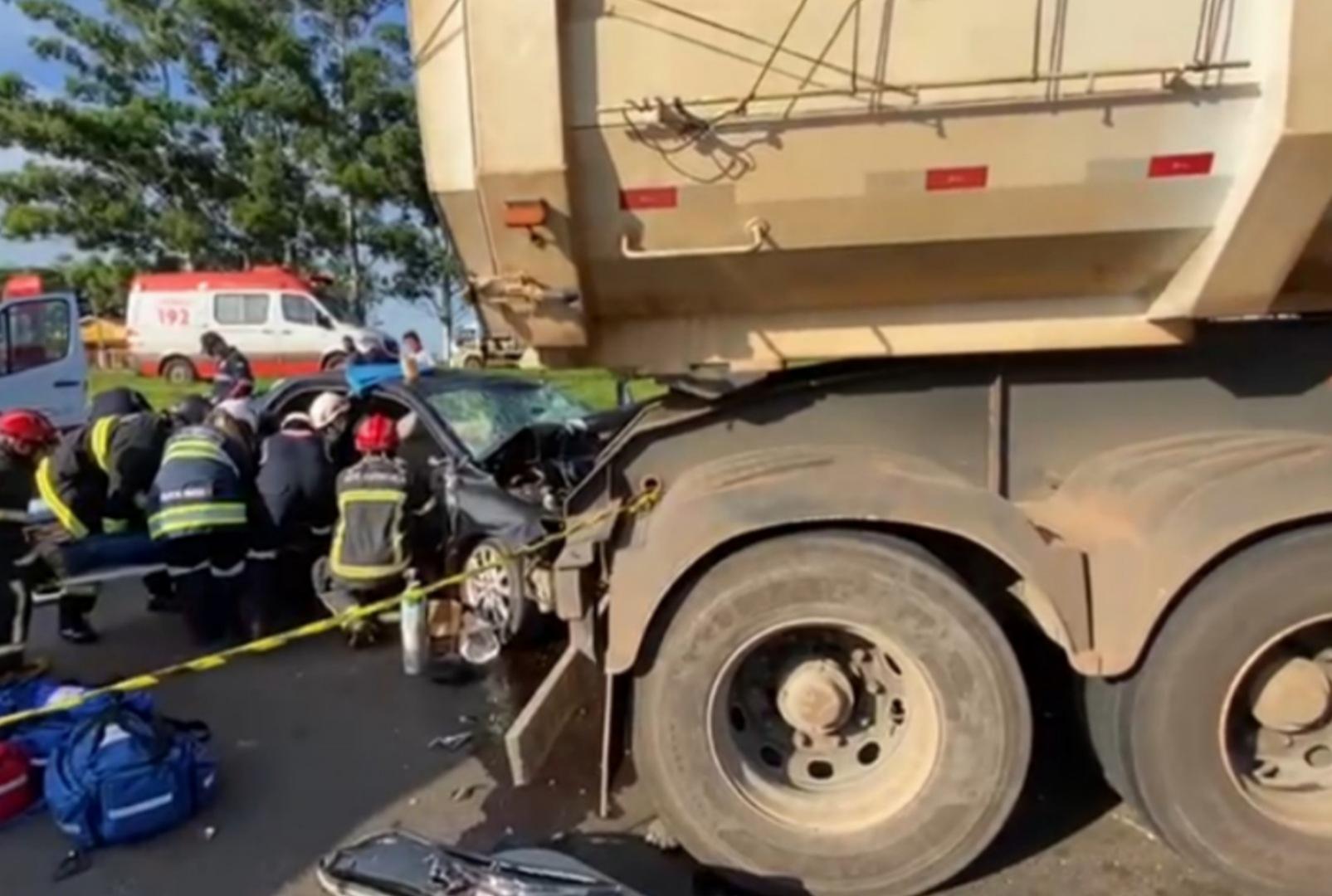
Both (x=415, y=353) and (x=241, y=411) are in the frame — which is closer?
(x=241, y=411)

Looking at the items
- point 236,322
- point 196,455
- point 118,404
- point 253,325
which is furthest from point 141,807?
point 236,322

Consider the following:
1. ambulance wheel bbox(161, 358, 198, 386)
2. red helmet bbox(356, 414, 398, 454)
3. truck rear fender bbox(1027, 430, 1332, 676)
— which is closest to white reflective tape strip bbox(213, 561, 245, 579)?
red helmet bbox(356, 414, 398, 454)

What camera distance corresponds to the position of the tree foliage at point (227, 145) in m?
29.6

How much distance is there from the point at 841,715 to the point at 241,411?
17.9 ft

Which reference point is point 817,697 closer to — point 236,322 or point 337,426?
point 337,426

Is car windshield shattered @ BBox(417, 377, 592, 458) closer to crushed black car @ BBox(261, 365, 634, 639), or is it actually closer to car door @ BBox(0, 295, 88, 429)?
crushed black car @ BBox(261, 365, 634, 639)

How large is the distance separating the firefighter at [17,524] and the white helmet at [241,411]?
1264 mm

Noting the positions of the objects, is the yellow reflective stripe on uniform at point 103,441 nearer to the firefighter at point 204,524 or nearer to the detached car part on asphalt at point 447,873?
the firefighter at point 204,524

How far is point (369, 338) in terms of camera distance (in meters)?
24.4

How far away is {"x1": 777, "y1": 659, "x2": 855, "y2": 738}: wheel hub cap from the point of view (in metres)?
3.81

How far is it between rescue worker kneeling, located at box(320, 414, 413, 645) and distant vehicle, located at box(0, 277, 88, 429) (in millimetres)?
6514

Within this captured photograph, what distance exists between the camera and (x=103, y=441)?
7461 millimetres

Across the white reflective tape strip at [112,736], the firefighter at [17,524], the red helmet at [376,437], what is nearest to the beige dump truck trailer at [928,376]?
the white reflective tape strip at [112,736]

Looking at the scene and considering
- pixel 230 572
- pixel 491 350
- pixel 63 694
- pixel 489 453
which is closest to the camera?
pixel 491 350
